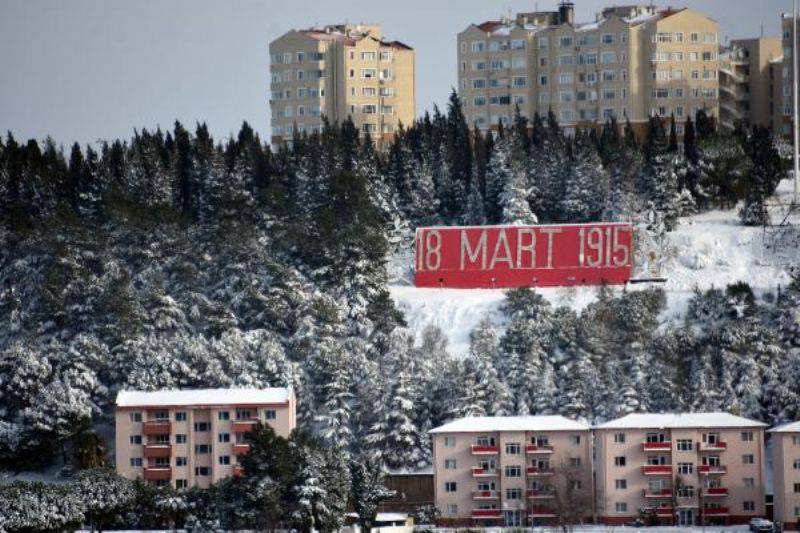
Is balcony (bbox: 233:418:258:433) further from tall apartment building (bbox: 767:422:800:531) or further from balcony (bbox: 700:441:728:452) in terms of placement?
tall apartment building (bbox: 767:422:800:531)

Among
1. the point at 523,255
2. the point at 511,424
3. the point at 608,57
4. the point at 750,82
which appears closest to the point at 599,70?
the point at 608,57

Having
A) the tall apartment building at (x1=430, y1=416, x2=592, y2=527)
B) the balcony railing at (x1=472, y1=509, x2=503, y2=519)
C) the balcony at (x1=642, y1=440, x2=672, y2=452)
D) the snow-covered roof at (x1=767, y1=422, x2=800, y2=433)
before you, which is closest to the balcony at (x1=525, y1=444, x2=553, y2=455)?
the tall apartment building at (x1=430, y1=416, x2=592, y2=527)

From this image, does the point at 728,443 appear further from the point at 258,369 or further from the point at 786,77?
the point at 786,77

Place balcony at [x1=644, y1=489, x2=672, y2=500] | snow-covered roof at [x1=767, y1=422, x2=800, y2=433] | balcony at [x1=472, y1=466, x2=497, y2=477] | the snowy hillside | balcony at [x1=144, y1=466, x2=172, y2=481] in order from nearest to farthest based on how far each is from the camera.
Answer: snow-covered roof at [x1=767, y1=422, x2=800, y2=433] → balcony at [x1=644, y1=489, x2=672, y2=500] → balcony at [x1=472, y1=466, x2=497, y2=477] → balcony at [x1=144, y1=466, x2=172, y2=481] → the snowy hillside

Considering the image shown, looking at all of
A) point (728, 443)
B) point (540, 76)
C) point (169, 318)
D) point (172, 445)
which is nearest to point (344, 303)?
point (169, 318)

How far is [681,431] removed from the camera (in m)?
72.5

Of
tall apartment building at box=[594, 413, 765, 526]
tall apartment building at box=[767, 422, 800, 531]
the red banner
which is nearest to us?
tall apartment building at box=[767, 422, 800, 531]

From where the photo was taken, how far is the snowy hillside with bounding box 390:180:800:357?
85000 mm

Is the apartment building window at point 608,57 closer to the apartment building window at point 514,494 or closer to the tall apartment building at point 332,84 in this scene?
the tall apartment building at point 332,84

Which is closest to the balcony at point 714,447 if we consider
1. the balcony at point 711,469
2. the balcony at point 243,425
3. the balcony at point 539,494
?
the balcony at point 711,469

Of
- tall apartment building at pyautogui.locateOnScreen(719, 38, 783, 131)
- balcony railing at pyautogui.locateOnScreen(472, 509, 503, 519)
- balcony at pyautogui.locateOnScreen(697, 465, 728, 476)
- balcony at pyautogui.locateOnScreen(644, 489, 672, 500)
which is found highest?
tall apartment building at pyautogui.locateOnScreen(719, 38, 783, 131)

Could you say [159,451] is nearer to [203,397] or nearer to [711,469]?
[203,397]

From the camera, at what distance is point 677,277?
288ft

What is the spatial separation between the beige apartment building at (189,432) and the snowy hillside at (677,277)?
33.6 feet
